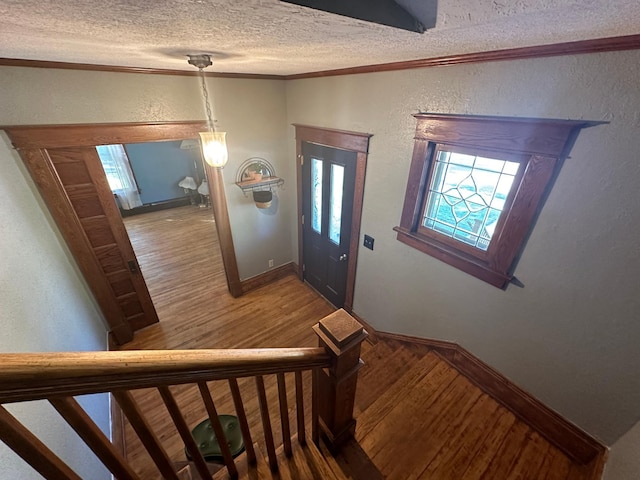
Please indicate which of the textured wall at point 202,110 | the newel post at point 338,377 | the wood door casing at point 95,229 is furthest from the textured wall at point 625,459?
the wood door casing at point 95,229

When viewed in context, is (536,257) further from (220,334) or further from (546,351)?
(220,334)

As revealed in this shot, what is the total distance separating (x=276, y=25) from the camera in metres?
0.79

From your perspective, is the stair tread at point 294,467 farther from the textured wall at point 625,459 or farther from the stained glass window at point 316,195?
the stained glass window at point 316,195

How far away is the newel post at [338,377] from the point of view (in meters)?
1.05

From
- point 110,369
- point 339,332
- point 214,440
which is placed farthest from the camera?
point 214,440

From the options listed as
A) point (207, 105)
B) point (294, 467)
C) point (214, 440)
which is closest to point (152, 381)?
point (294, 467)

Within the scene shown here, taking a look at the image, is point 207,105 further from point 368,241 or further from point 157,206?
point 157,206

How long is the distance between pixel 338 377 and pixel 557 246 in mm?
1350

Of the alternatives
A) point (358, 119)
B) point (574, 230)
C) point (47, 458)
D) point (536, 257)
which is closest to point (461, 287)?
point (536, 257)

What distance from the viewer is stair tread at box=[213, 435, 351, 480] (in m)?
1.12

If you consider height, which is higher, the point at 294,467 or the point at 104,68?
the point at 104,68

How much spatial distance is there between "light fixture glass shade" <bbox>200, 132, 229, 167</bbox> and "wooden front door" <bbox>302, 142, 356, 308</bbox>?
1.02 m

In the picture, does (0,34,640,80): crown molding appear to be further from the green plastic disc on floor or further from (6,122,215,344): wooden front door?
the green plastic disc on floor

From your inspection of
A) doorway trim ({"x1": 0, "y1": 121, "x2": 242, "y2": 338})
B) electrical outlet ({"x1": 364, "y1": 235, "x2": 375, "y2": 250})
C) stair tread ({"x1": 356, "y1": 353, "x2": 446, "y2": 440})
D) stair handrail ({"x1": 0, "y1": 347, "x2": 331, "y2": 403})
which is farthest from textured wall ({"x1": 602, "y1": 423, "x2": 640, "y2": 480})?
doorway trim ({"x1": 0, "y1": 121, "x2": 242, "y2": 338})
